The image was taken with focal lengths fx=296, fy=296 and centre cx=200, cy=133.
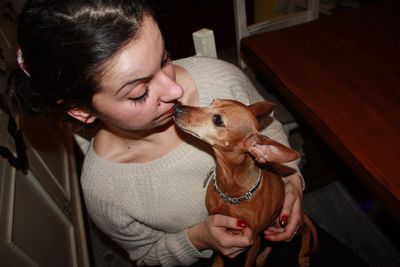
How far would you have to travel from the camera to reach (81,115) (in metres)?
0.96

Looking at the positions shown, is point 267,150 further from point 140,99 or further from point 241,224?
point 140,99

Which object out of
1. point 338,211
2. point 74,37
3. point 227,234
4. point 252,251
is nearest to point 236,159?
point 227,234

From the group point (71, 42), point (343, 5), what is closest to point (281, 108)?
point (71, 42)

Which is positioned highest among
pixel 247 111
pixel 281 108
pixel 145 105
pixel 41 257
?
pixel 145 105

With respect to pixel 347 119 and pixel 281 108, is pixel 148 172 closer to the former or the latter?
pixel 347 119

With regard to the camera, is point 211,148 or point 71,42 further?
point 211,148

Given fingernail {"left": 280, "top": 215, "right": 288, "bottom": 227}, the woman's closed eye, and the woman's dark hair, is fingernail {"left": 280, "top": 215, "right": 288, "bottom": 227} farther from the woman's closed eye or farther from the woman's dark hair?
the woman's dark hair

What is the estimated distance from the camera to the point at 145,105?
86 centimetres

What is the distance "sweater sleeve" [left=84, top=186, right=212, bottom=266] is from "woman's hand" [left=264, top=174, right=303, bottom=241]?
0.29m

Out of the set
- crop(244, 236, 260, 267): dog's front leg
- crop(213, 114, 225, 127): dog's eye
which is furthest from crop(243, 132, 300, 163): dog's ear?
crop(244, 236, 260, 267): dog's front leg

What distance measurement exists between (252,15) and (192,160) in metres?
3.17

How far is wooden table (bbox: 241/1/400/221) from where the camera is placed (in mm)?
1107

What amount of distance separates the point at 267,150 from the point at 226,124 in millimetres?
195

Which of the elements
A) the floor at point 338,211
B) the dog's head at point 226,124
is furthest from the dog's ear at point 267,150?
the floor at point 338,211
